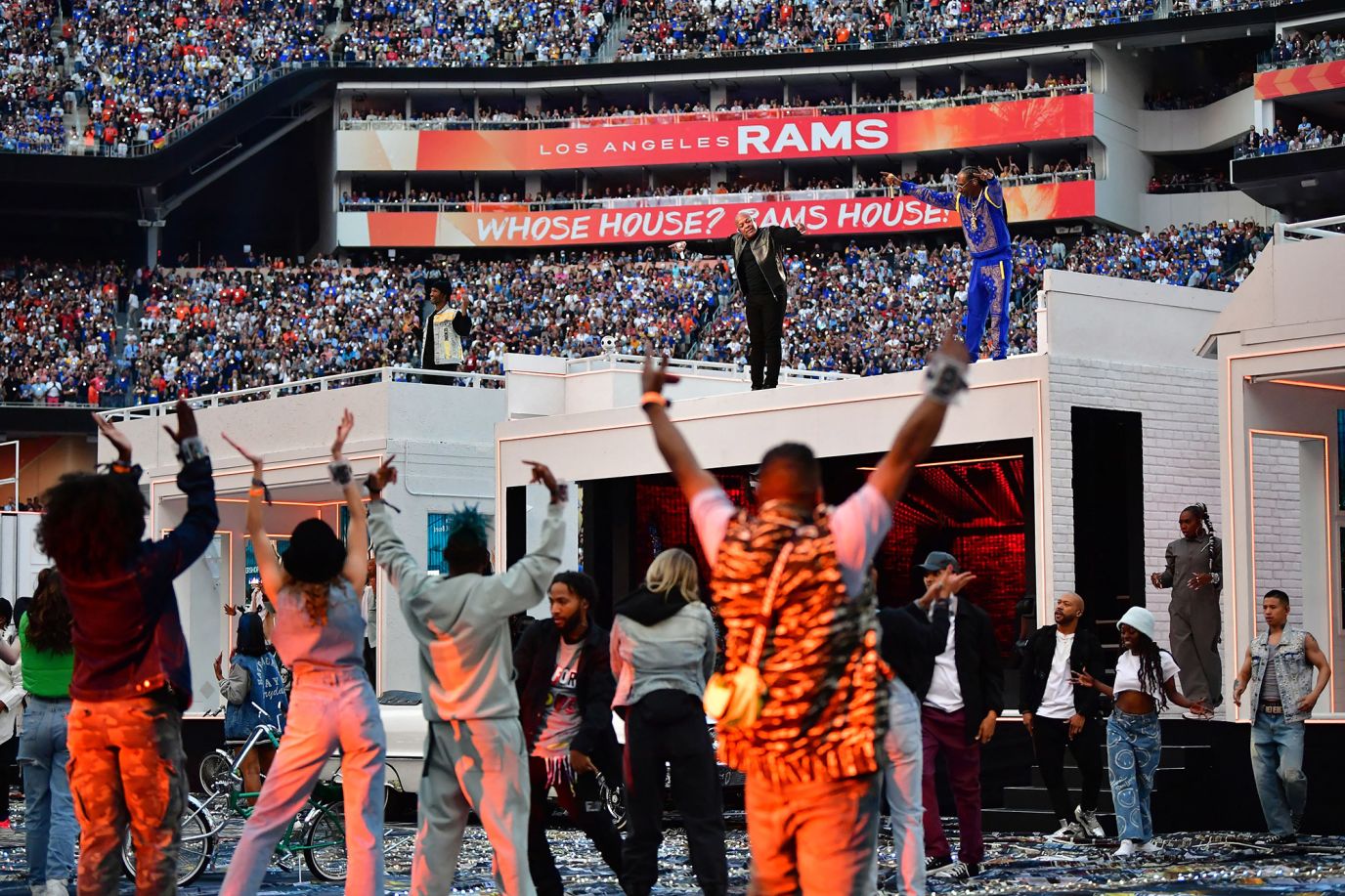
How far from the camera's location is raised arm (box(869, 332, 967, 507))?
500cm

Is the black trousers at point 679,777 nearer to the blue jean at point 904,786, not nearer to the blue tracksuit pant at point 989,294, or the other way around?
the blue jean at point 904,786

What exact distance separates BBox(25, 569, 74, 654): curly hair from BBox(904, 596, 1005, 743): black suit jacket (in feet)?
15.8

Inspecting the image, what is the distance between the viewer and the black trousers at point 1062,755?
1251 centimetres

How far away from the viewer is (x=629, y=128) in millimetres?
52281

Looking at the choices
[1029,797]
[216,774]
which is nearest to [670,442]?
[216,774]

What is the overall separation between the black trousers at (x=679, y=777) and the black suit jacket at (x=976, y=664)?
2.62 metres

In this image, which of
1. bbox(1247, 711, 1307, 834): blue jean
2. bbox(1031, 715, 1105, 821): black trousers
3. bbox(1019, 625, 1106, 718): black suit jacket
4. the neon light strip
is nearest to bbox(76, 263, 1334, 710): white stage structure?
the neon light strip

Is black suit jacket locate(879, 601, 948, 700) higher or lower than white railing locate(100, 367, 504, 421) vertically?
lower

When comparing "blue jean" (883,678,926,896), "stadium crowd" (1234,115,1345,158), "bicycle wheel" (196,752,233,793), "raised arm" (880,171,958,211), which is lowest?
"bicycle wheel" (196,752,233,793)

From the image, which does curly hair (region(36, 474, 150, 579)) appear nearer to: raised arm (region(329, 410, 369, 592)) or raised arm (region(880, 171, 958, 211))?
raised arm (region(329, 410, 369, 592))

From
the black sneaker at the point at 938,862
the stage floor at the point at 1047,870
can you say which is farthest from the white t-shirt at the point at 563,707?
the black sneaker at the point at 938,862

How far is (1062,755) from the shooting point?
41.6 feet

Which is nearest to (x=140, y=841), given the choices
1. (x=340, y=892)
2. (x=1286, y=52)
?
(x=340, y=892)

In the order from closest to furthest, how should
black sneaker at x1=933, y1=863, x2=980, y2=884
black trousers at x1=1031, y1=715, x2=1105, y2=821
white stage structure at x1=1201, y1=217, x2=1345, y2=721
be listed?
black sneaker at x1=933, y1=863, x2=980, y2=884
black trousers at x1=1031, y1=715, x2=1105, y2=821
white stage structure at x1=1201, y1=217, x2=1345, y2=721
